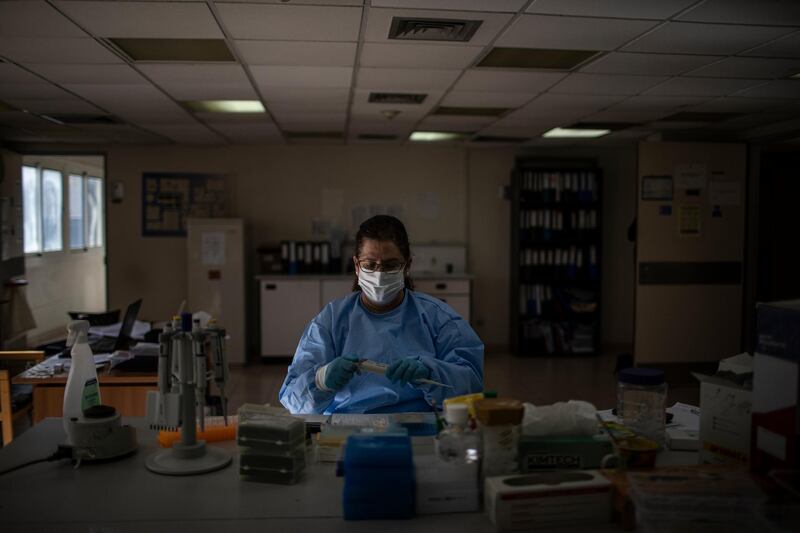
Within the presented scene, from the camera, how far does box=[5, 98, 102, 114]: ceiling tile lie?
4.62 meters

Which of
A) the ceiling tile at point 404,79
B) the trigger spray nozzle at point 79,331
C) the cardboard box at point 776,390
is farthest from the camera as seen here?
the ceiling tile at point 404,79

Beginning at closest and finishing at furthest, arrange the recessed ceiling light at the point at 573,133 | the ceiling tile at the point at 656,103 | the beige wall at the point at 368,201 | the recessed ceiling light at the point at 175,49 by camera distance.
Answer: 1. the recessed ceiling light at the point at 175,49
2. the ceiling tile at the point at 656,103
3. the recessed ceiling light at the point at 573,133
4. the beige wall at the point at 368,201

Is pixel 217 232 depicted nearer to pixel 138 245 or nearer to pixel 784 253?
pixel 138 245

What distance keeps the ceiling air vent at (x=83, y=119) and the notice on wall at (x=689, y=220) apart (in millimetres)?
5013

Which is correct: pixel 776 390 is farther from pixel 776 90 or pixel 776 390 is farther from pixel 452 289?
pixel 452 289

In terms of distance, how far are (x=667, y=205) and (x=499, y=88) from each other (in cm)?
252

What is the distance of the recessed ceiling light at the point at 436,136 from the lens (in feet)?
20.8

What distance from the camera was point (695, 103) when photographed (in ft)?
15.6

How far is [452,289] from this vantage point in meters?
6.73

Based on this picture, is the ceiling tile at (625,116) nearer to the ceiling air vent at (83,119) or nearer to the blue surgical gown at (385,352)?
the blue surgical gown at (385,352)

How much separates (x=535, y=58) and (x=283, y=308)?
391cm

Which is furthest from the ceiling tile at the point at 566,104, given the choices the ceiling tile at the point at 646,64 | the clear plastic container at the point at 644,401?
the clear plastic container at the point at 644,401

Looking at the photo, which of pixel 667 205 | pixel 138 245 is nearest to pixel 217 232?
pixel 138 245

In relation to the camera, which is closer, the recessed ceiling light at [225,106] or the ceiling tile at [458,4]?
the ceiling tile at [458,4]
